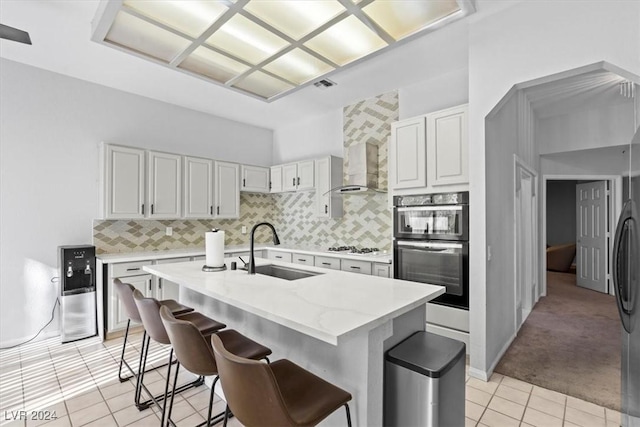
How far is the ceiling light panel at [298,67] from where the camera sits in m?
1.98

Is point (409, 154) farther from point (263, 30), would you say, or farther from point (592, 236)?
point (592, 236)

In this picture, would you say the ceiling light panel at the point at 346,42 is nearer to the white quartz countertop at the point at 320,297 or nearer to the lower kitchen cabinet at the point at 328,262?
the white quartz countertop at the point at 320,297

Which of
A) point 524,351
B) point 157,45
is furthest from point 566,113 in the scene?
point 157,45

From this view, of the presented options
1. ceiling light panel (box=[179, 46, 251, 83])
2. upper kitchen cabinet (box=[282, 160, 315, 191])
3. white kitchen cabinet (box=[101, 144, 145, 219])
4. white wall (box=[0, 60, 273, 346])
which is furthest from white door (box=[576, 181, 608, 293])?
white wall (box=[0, 60, 273, 346])

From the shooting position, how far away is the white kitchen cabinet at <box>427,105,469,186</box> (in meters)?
2.94

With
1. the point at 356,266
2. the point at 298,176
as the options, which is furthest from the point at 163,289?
the point at 298,176

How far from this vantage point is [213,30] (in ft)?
5.50

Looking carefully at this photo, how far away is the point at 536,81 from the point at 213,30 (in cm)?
235

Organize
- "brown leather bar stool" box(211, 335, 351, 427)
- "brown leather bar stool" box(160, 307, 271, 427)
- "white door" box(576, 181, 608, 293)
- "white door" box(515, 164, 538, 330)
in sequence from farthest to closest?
"white door" box(576, 181, 608, 293)
"white door" box(515, 164, 538, 330)
"brown leather bar stool" box(160, 307, 271, 427)
"brown leather bar stool" box(211, 335, 351, 427)

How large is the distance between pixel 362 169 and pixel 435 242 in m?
1.49

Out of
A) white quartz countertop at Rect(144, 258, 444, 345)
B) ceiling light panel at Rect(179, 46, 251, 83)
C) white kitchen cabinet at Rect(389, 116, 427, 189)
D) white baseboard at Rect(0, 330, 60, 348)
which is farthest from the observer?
white baseboard at Rect(0, 330, 60, 348)

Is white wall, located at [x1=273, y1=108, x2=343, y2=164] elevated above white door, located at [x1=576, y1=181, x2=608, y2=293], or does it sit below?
above

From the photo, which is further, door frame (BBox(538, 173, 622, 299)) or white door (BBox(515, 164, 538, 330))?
door frame (BBox(538, 173, 622, 299))

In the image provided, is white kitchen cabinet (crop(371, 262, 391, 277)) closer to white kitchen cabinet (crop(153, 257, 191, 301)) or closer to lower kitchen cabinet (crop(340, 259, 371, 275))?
lower kitchen cabinet (crop(340, 259, 371, 275))
